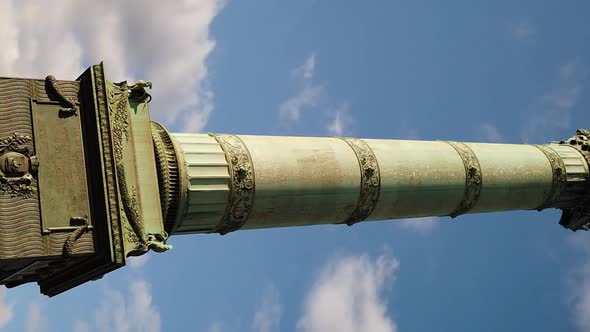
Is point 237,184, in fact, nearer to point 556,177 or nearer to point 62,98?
point 62,98

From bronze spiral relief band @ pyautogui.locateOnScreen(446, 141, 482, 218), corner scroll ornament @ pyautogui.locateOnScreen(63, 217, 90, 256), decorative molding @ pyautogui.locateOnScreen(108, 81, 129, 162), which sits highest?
decorative molding @ pyautogui.locateOnScreen(108, 81, 129, 162)

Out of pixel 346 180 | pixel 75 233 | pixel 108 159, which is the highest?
pixel 108 159

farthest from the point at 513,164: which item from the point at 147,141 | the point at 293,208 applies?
the point at 147,141

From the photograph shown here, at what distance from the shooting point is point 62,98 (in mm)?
18391

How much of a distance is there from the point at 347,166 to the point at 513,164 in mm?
7294

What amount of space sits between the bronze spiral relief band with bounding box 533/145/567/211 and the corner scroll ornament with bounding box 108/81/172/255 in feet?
50.9

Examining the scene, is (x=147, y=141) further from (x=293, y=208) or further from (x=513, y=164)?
(x=513, y=164)

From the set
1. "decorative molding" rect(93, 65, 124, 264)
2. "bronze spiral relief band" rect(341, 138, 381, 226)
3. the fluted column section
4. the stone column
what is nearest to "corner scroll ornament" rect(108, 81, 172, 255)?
"decorative molding" rect(93, 65, 124, 264)

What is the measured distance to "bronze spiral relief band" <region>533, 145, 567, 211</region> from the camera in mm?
27516

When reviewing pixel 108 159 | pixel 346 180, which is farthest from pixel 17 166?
pixel 346 180

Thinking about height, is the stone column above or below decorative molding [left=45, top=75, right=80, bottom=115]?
below

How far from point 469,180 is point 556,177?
4.42 metres

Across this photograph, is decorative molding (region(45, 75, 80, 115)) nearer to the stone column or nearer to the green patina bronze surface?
the green patina bronze surface

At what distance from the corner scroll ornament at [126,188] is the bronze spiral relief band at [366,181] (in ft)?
22.3
